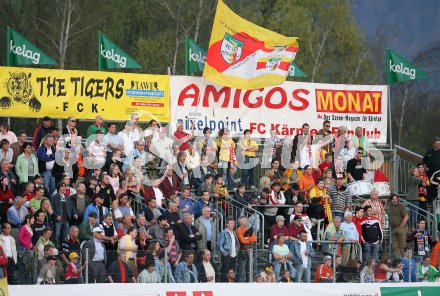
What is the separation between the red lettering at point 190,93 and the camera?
2898 cm

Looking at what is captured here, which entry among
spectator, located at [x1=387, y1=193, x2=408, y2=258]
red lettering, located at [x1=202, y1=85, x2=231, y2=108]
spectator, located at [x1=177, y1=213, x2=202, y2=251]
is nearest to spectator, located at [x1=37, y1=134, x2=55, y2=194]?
spectator, located at [x1=177, y1=213, x2=202, y2=251]

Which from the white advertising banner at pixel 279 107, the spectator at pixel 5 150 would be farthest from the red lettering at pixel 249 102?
the spectator at pixel 5 150

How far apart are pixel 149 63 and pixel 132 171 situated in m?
21.7

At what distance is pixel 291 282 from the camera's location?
23.6 m

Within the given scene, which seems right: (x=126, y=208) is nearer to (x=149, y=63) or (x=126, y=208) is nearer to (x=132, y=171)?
(x=132, y=171)

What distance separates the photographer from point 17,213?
907 inches

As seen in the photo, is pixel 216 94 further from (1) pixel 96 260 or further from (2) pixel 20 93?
(1) pixel 96 260

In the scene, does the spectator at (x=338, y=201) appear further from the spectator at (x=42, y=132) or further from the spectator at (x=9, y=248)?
the spectator at (x=9, y=248)

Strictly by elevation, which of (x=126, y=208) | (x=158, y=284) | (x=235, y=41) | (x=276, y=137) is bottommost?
(x=158, y=284)

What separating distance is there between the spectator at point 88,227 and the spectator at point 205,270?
2.18 m

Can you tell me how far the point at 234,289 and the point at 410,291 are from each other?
408cm

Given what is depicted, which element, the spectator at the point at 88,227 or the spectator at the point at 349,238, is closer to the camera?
the spectator at the point at 88,227

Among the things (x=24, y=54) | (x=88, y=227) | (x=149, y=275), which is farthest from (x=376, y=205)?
(x=24, y=54)

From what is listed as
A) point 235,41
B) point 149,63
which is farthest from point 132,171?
point 149,63
